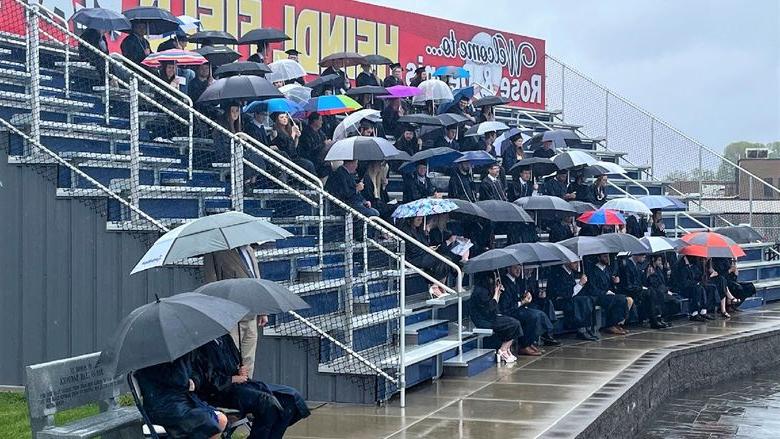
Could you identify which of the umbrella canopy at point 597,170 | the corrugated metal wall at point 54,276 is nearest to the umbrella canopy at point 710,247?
the umbrella canopy at point 597,170

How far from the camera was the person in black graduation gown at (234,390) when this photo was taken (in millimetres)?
8180

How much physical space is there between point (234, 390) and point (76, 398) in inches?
42.8

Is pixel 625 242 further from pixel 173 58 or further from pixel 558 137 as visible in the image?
pixel 173 58

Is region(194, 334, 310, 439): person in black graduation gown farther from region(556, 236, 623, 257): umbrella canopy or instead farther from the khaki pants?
region(556, 236, 623, 257): umbrella canopy

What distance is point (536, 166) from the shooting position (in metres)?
19.0

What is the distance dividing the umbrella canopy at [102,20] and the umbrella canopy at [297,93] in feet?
9.62

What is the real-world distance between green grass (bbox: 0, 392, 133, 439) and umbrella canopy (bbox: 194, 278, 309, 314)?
2.08m

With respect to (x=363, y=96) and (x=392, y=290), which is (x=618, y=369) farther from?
(x=363, y=96)

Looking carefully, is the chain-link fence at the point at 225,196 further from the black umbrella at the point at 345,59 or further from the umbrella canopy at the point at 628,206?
the black umbrella at the point at 345,59

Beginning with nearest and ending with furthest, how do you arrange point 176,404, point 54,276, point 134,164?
point 176,404
point 134,164
point 54,276

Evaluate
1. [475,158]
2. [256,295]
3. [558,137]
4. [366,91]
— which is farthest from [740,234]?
[256,295]

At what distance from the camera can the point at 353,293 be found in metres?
11.8

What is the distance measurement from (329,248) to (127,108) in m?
3.60

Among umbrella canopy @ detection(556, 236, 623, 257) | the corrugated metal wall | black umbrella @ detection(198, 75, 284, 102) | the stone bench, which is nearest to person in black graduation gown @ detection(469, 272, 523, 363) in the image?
umbrella canopy @ detection(556, 236, 623, 257)
